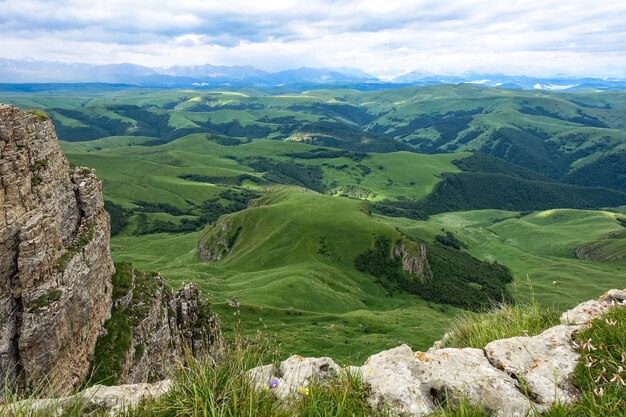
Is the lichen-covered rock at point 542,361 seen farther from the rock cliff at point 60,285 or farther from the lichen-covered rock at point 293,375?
the rock cliff at point 60,285

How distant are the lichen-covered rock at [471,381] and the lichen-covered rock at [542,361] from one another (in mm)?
389

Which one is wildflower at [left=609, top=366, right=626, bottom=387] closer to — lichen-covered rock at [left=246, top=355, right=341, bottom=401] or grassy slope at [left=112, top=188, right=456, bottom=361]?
lichen-covered rock at [left=246, top=355, right=341, bottom=401]

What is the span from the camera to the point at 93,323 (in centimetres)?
4022

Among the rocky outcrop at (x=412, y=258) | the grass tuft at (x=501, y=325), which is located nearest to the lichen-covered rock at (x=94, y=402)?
the grass tuft at (x=501, y=325)

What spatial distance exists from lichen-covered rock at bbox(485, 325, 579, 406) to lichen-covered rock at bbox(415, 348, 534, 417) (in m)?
0.39

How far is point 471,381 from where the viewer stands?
31.5ft

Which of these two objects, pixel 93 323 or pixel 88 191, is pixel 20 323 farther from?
pixel 88 191

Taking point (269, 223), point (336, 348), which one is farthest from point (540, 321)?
point (269, 223)

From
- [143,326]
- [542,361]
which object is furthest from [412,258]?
[542,361]

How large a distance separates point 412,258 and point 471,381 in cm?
18607

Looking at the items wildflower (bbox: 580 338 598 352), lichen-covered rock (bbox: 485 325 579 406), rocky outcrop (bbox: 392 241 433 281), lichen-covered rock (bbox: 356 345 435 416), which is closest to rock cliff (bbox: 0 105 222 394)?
lichen-covered rock (bbox: 356 345 435 416)

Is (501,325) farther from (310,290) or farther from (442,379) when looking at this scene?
(310,290)

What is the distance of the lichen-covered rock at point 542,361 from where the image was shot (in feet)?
30.5

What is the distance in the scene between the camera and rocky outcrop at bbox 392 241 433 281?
614ft
